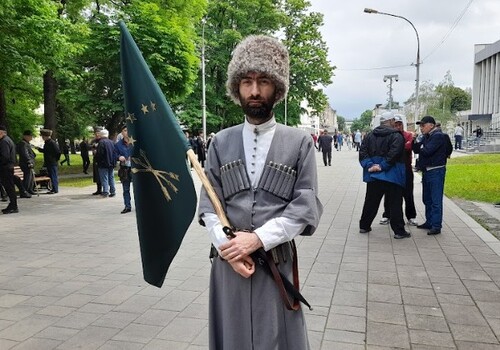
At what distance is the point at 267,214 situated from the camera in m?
2.19

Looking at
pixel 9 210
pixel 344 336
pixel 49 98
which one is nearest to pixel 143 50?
pixel 49 98

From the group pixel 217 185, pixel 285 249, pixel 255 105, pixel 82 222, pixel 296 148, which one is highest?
pixel 255 105

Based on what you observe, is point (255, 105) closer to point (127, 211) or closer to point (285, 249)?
point (285, 249)

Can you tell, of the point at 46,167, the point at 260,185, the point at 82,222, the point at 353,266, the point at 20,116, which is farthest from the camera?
the point at 20,116

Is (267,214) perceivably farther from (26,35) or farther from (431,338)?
(26,35)

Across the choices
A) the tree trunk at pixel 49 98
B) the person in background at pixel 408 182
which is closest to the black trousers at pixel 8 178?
the person in background at pixel 408 182

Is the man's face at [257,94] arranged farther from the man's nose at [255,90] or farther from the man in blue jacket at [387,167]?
the man in blue jacket at [387,167]

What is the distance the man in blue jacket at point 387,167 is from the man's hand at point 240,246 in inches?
211

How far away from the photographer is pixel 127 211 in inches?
399

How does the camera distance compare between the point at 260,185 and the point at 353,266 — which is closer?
the point at 260,185

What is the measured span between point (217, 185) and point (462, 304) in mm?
3319

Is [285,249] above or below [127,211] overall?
above

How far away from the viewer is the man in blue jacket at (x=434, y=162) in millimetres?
7270

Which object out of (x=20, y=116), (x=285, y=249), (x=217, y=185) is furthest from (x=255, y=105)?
(x=20, y=116)
